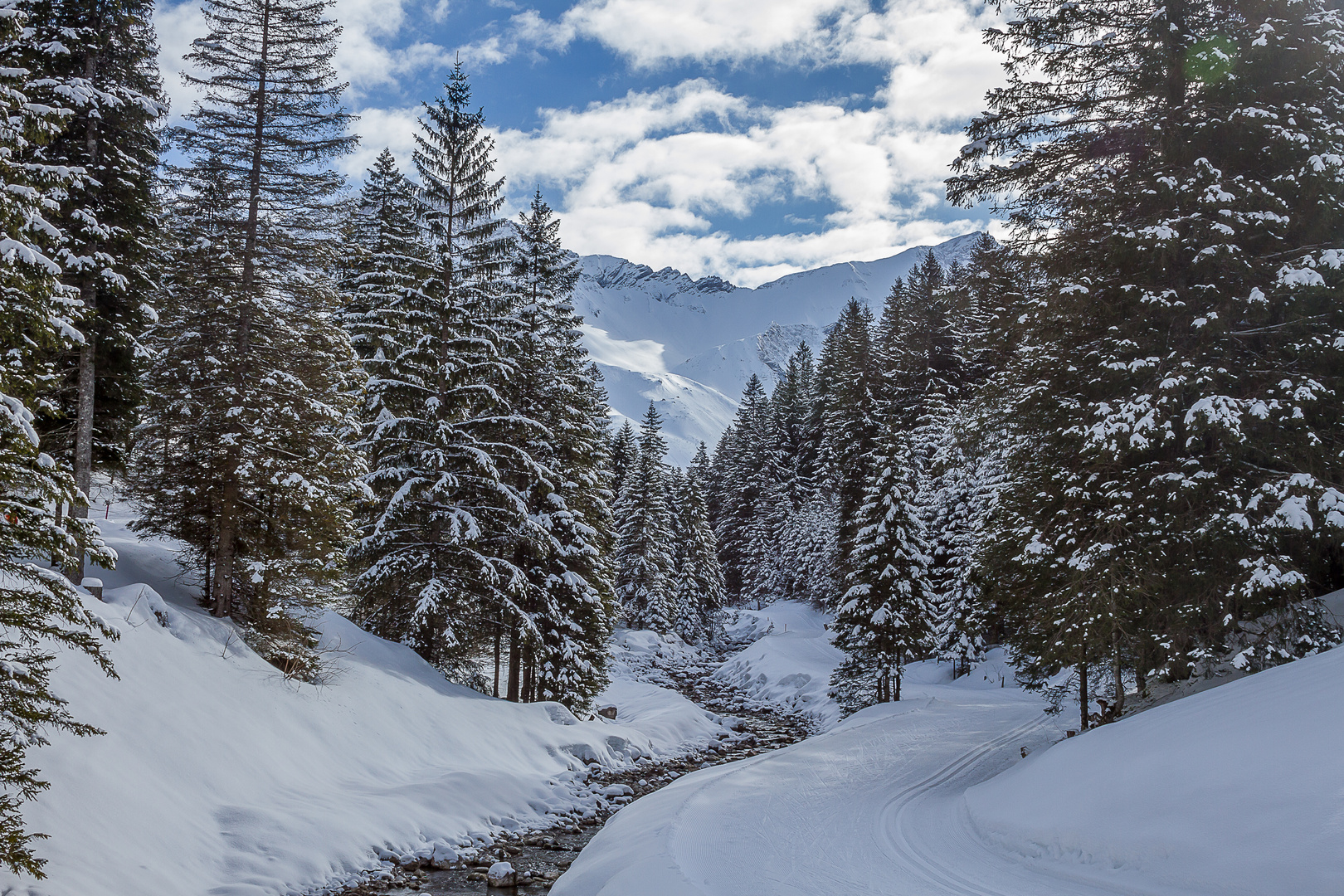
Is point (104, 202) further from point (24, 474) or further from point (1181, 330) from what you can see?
point (1181, 330)

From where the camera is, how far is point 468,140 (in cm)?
2141

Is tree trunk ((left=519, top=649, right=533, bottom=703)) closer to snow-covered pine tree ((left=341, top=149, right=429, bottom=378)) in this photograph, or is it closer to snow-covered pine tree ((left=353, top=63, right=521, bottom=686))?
snow-covered pine tree ((left=353, top=63, right=521, bottom=686))

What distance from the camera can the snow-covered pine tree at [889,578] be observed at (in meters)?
25.7

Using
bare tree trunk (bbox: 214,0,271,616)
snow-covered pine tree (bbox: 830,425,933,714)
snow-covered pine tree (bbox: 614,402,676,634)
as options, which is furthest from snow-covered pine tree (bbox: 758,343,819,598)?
bare tree trunk (bbox: 214,0,271,616)

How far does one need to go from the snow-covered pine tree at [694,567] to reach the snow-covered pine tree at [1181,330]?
3983 centimetres

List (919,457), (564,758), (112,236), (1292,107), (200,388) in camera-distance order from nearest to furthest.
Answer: (1292,107) → (112,236) → (200,388) → (564,758) → (919,457)

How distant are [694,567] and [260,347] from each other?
39.9 metres

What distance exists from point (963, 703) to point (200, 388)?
24.2m

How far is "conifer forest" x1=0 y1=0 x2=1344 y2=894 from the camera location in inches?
396

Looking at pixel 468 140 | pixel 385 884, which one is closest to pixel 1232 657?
pixel 385 884

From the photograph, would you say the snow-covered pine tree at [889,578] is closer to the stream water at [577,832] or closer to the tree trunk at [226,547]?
the stream water at [577,832]

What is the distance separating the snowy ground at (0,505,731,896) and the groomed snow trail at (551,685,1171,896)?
147 inches

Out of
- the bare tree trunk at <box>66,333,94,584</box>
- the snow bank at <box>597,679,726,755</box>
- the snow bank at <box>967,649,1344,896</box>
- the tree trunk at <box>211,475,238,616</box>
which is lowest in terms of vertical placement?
the snow bank at <box>597,679,726,755</box>

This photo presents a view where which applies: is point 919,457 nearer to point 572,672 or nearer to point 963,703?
point 963,703
